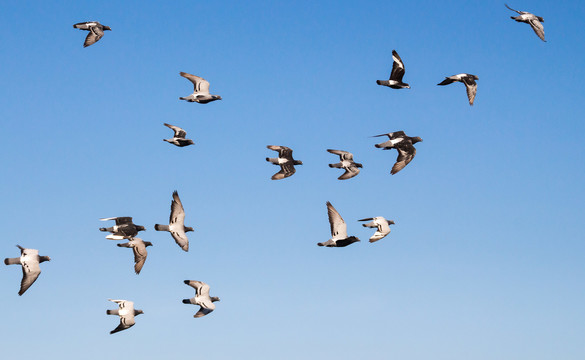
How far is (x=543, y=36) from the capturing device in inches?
2221

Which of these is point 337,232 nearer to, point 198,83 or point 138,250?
point 138,250

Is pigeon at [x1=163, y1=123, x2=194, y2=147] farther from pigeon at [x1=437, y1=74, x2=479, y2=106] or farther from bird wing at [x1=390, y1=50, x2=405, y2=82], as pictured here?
pigeon at [x1=437, y1=74, x2=479, y2=106]

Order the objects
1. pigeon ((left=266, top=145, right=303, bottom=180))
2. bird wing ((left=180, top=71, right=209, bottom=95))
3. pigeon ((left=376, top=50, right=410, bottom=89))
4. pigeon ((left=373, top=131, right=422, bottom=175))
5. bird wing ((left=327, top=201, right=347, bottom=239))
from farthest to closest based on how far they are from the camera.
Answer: bird wing ((left=180, top=71, right=209, bottom=95)), pigeon ((left=266, top=145, right=303, bottom=180)), pigeon ((left=376, top=50, right=410, bottom=89)), pigeon ((left=373, top=131, right=422, bottom=175)), bird wing ((left=327, top=201, right=347, bottom=239))

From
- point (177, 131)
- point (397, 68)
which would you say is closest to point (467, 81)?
point (397, 68)

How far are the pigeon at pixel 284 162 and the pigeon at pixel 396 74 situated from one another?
31.8 feet

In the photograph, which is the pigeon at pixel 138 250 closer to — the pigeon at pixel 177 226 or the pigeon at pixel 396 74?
the pigeon at pixel 177 226

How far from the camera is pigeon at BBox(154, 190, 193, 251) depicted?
2175 inches

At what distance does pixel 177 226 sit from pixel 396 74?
19385 millimetres

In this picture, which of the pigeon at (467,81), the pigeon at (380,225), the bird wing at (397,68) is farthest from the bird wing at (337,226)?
the pigeon at (467,81)

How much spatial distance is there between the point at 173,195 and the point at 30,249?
10.6 metres

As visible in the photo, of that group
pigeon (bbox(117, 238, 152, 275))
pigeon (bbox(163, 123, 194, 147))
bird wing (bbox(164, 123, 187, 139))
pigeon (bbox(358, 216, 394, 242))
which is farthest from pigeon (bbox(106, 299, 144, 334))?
pigeon (bbox(358, 216, 394, 242))

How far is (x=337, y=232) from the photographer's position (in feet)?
172

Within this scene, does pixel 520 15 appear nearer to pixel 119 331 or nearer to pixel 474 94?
pixel 474 94

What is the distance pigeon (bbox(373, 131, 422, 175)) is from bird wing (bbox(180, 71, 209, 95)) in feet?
49.4
